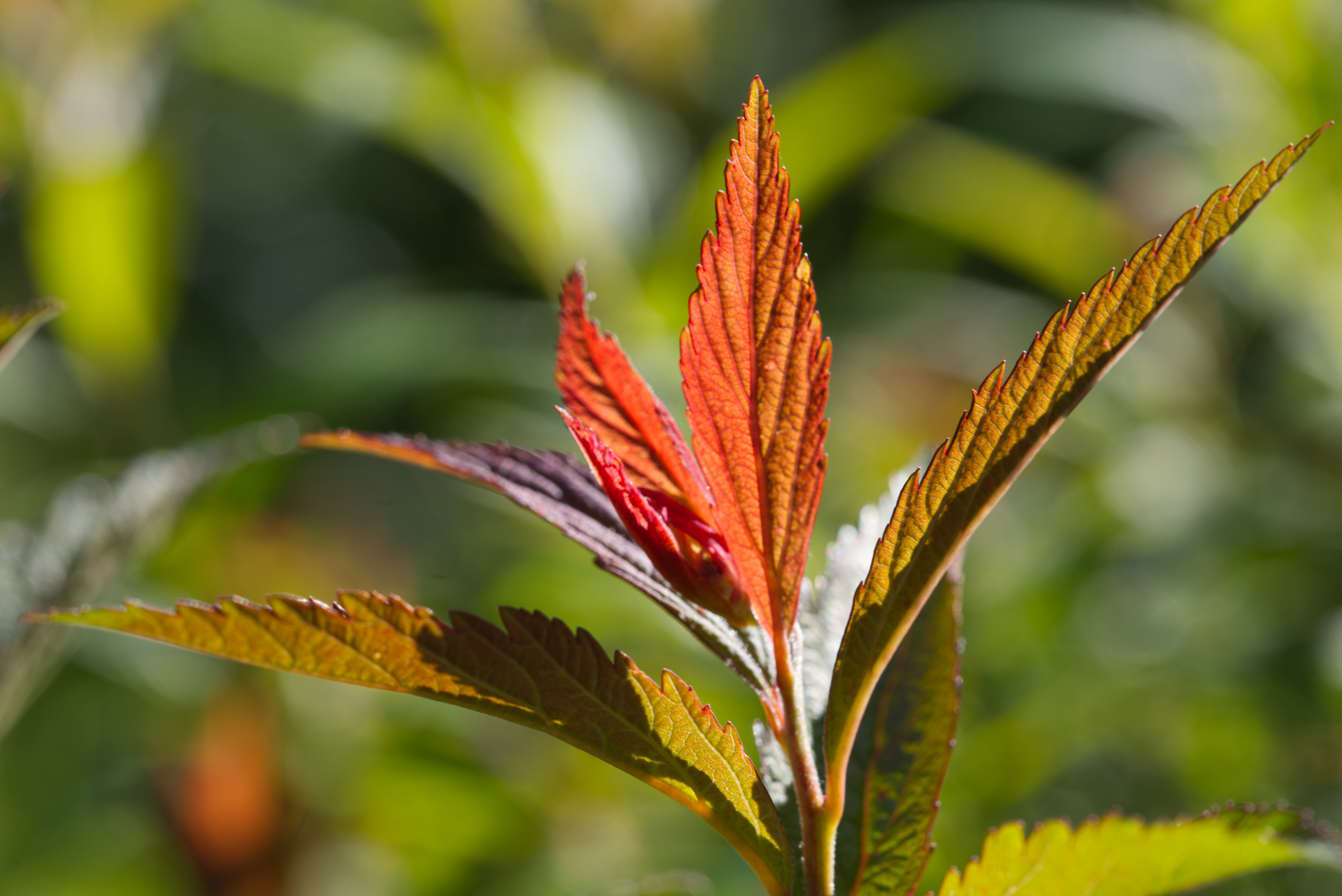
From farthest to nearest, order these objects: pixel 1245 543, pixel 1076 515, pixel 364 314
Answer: pixel 364 314 < pixel 1076 515 < pixel 1245 543

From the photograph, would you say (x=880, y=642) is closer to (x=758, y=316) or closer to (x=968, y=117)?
(x=758, y=316)

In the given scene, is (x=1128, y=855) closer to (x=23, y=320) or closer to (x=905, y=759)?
(x=905, y=759)

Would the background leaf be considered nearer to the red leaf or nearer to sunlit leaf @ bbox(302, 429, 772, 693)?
sunlit leaf @ bbox(302, 429, 772, 693)

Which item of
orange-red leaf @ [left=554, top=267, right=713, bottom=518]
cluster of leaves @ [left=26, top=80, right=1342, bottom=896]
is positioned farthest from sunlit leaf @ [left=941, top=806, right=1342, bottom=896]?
orange-red leaf @ [left=554, top=267, right=713, bottom=518]

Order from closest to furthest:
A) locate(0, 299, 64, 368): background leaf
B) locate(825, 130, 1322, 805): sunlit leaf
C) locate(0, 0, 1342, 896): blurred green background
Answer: locate(825, 130, 1322, 805): sunlit leaf, locate(0, 299, 64, 368): background leaf, locate(0, 0, 1342, 896): blurred green background

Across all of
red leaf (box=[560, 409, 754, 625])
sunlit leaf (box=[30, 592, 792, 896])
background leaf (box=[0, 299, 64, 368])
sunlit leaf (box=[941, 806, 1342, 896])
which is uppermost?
background leaf (box=[0, 299, 64, 368])

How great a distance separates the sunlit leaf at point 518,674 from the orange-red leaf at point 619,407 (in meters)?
0.06

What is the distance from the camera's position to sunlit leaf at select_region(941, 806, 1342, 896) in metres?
0.31

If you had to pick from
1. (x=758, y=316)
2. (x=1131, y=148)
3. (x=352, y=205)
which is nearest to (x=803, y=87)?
(x=1131, y=148)

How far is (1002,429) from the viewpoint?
0.29m

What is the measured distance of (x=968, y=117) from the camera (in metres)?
2.43

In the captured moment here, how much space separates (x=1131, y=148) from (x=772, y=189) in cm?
204

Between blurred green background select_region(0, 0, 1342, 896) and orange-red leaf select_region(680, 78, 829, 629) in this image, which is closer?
orange-red leaf select_region(680, 78, 829, 629)

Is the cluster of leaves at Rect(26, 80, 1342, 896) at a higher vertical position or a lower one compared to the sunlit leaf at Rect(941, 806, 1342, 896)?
higher
